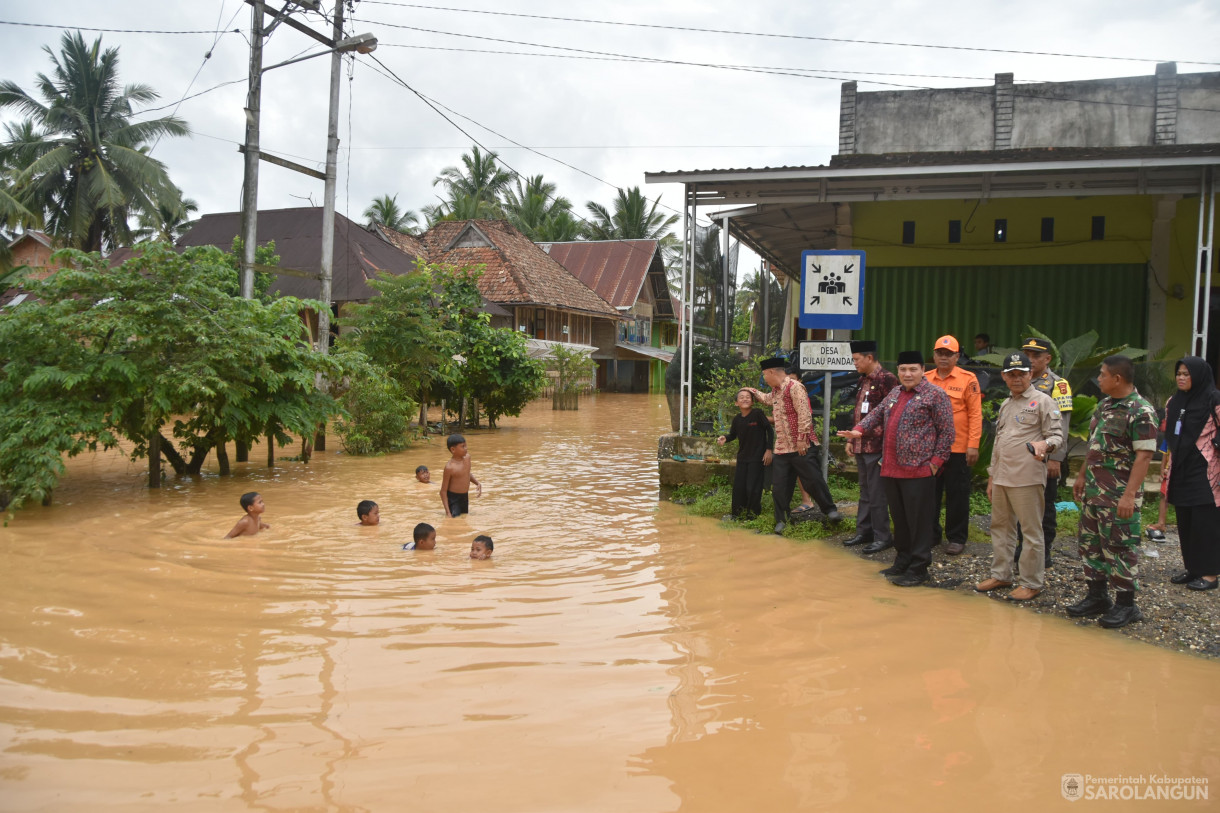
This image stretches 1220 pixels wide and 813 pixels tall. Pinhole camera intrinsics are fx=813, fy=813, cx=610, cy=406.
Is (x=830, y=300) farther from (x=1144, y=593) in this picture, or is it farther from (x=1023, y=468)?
(x=1144, y=593)

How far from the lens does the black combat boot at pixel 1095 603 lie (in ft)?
18.5

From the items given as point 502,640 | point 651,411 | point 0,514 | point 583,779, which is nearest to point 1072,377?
point 502,640

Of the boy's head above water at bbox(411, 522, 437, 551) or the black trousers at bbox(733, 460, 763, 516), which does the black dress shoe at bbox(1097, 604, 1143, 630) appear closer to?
the black trousers at bbox(733, 460, 763, 516)

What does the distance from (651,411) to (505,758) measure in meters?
26.1

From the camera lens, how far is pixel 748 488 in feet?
29.3

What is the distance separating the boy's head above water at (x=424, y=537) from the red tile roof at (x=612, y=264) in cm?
3580

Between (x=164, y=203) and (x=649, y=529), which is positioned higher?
(x=164, y=203)

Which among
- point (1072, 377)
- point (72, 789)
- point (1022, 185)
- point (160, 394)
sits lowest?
point (72, 789)

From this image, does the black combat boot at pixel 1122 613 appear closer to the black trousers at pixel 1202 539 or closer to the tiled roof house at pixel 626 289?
the black trousers at pixel 1202 539

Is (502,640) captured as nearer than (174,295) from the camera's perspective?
Yes

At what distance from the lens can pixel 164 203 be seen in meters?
32.8

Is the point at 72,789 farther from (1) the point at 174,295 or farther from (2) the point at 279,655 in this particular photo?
(1) the point at 174,295

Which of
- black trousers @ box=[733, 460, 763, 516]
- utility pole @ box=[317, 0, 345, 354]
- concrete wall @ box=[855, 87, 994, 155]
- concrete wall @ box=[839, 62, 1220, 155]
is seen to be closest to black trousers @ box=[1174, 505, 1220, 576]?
black trousers @ box=[733, 460, 763, 516]

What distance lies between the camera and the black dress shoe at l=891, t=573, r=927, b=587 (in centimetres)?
655
